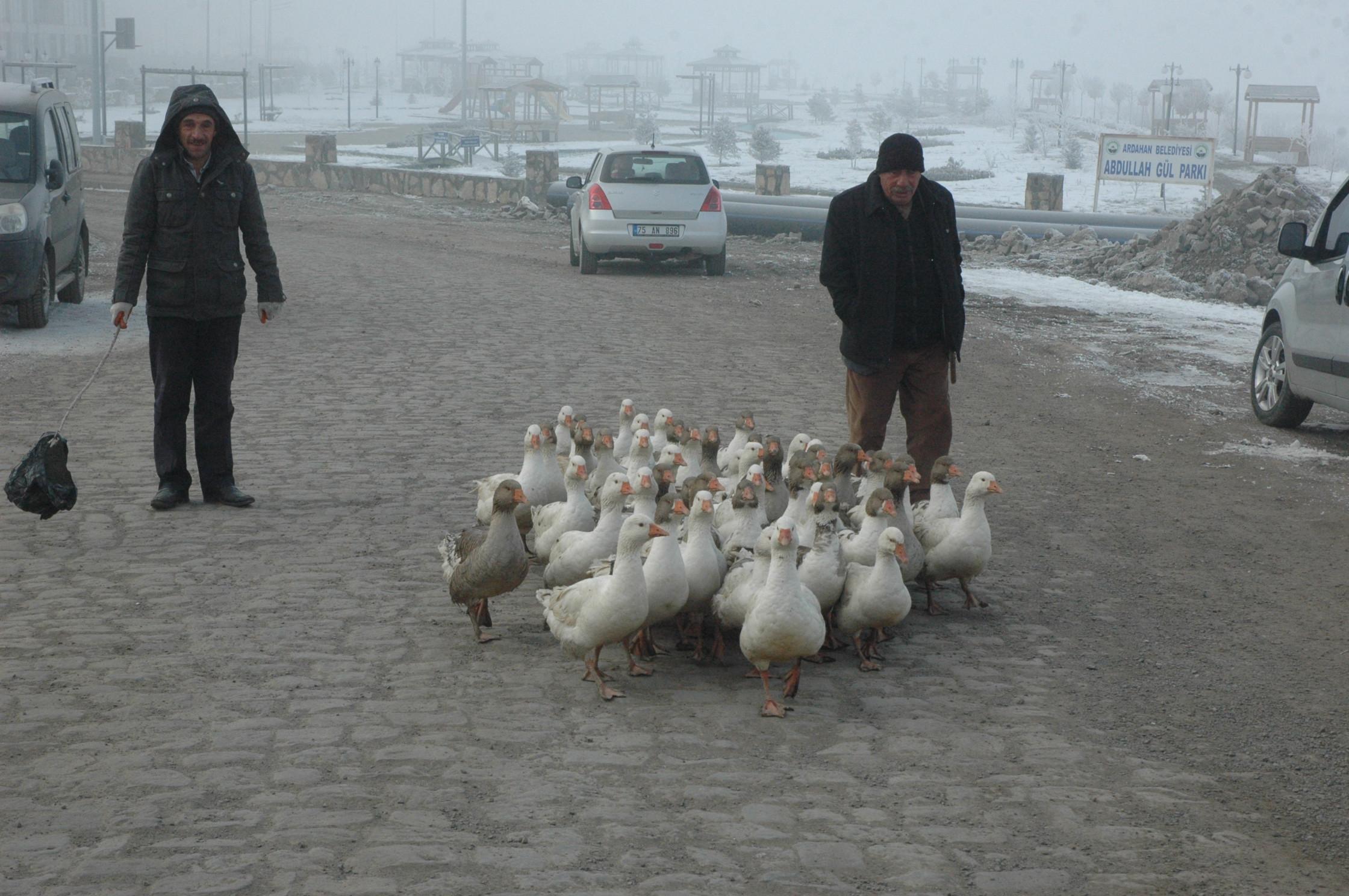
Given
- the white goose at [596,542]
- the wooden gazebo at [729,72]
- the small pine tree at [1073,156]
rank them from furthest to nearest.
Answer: the wooden gazebo at [729,72] → the small pine tree at [1073,156] → the white goose at [596,542]

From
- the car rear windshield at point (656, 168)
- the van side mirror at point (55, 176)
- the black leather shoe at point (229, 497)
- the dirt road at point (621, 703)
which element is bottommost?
the dirt road at point (621, 703)

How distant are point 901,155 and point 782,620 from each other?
284 centimetres

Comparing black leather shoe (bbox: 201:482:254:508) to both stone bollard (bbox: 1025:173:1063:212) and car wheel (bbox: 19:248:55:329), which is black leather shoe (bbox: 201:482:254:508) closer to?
car wheel (bbox: 19:248:55:329)

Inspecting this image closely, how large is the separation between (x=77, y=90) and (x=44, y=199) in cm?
7680

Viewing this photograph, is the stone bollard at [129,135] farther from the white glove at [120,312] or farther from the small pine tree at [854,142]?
the white glove at [120,312]

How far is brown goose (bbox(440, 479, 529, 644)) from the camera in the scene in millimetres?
6141

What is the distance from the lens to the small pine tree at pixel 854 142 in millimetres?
58125

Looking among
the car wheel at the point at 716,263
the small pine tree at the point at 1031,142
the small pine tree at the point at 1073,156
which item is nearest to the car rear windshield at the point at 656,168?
the car wheel at the point at 716,263

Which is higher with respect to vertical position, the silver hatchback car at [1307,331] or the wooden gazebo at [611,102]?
the wooden gazebo at [611,102]

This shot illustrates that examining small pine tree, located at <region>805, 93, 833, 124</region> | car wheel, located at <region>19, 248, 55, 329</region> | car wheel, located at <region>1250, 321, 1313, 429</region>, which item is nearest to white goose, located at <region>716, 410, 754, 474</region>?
car wheel, located at <region>1250, 321, 1313, 429</region>

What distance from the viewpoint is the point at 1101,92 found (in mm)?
110500

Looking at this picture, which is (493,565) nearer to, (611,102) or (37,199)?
(37,199)

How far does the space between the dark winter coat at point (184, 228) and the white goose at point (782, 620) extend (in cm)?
381

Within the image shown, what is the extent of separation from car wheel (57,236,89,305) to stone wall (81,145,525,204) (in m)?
17.0
